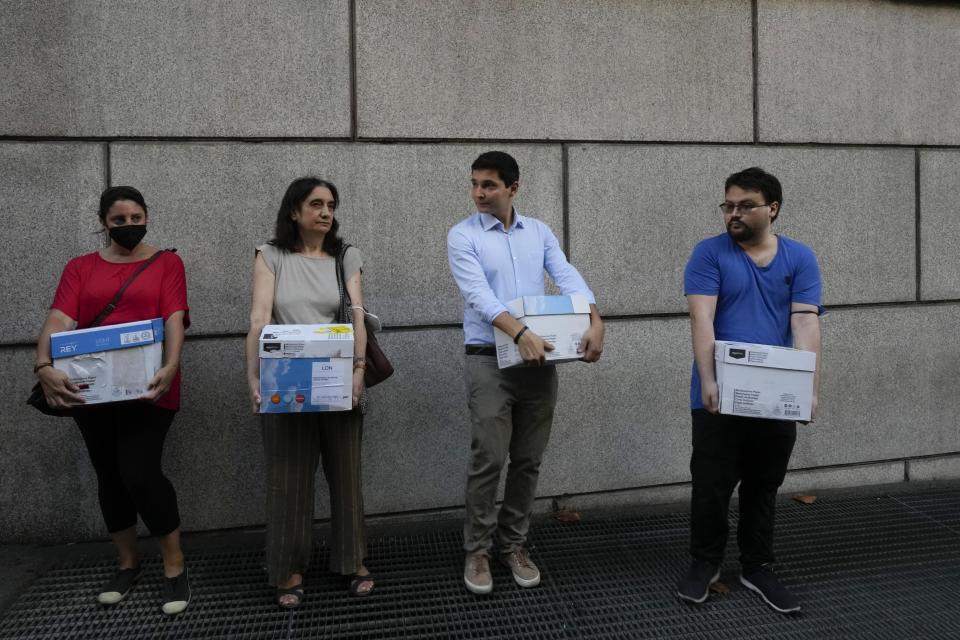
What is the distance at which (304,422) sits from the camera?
3.32 meters

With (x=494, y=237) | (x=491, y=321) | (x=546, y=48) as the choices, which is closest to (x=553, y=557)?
(x=491, y=321)

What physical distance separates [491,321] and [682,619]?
5.35 ft

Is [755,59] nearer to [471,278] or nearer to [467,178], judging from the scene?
[467,178]

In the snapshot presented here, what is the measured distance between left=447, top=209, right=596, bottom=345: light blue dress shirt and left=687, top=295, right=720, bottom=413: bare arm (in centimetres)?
51

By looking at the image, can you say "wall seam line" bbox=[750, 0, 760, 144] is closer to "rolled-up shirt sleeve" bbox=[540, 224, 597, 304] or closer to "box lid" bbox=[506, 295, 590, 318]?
"rolled-up shirt sleeve" bbox=[540, 224, 597, 304]

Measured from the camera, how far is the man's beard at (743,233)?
10.6 ft

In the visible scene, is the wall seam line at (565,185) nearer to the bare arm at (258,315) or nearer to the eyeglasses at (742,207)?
the eyeglasses at (742,207)

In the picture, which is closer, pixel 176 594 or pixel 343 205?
pixel 176 594

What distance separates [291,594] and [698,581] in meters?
1.95

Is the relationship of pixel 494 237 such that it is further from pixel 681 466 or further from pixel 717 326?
pixel 681 466

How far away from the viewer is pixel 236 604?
3.38 metres

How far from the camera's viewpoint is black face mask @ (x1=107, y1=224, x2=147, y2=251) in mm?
3283

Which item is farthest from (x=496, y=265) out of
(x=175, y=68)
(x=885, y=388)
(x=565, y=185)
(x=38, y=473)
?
(x=885, y=388)

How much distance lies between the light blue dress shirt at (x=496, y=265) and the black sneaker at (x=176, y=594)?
1.79 metres
